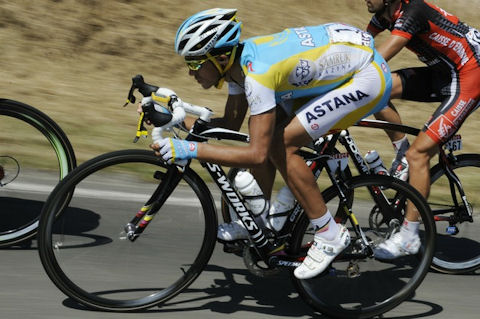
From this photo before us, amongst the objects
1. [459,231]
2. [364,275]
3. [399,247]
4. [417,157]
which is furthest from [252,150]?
[459,231]

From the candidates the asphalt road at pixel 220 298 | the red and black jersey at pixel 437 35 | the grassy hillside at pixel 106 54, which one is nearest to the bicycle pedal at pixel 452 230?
the asphalt road at pixel 220 298

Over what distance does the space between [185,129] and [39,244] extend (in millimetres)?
1035

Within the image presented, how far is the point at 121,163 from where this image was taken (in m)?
4.41

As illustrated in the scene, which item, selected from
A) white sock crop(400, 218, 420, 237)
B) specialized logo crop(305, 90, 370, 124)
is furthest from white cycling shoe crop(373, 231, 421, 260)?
specialized logo crop(305, 90, 370, 124)

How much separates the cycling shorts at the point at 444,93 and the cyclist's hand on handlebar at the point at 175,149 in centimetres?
191

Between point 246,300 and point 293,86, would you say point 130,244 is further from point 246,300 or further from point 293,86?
point 293,86

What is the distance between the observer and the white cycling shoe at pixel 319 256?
184 inches

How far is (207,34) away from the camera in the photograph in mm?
4344

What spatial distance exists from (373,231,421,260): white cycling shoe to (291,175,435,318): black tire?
0.17 feet

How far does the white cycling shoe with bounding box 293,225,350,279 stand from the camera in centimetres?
468

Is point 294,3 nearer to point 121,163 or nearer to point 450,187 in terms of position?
point 450,187

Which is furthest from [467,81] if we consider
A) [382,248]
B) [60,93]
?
[60,93]

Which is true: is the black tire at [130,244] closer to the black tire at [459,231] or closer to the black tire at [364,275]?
the black tire at [364,275]

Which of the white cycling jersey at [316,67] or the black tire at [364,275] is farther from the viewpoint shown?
the black tire at [364,275]
